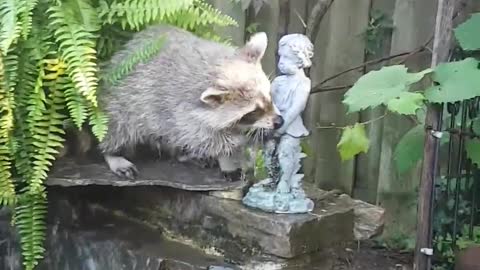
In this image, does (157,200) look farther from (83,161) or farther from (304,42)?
(304,42)

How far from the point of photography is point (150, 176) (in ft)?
7.54

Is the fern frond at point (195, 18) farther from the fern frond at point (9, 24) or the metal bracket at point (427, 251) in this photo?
the metal bracket at point (427, 251)

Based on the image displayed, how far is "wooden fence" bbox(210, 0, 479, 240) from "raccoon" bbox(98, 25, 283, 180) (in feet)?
3.97

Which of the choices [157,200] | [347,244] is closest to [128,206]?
[157,200]

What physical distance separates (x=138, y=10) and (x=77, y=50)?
0.22 m

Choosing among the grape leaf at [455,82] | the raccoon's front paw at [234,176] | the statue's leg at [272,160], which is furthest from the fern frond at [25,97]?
the grape leaf at [455,82]

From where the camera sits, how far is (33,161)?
2.23m

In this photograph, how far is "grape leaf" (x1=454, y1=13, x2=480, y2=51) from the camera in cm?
233

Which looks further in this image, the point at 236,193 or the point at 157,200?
the point at 157,200

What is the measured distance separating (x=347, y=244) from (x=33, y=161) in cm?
91

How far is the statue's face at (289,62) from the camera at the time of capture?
2094 mm

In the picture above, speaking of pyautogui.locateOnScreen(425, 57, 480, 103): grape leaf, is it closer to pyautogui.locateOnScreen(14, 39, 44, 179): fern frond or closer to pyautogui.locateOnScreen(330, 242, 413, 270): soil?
pyautogui.locateOnScreen(330, 242, 413, 270): soil

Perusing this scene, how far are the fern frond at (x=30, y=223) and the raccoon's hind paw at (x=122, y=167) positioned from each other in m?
0.21

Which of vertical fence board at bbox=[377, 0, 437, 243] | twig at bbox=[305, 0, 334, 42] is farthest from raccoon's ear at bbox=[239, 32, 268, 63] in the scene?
vertical fence board at bbox=[377, 0, 437, 243]
